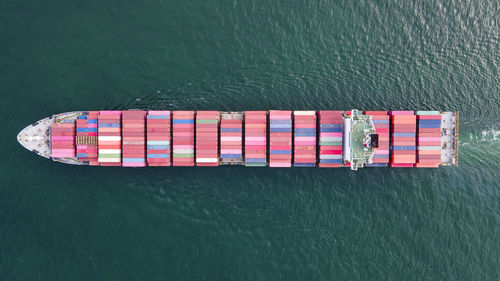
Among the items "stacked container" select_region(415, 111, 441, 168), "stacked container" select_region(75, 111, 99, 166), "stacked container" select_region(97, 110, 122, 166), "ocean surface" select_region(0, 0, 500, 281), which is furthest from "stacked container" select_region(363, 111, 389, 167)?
"stacked container" select_region(75, 111, 99, 166)

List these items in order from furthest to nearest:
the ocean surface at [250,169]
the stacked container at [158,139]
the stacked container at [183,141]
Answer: the stacked container at [183,141]
the stacked container at [158,139]
the ocean surface at [250,169]

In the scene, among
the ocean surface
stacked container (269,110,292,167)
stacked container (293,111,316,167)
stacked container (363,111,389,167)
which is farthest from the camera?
stacked container (269,110,292,167)

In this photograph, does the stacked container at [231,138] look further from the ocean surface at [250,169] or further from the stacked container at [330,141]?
the stacked container at [330,141]

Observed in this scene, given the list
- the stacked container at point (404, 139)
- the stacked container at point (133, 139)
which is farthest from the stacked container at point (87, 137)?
the stacked container at point (404, 139)

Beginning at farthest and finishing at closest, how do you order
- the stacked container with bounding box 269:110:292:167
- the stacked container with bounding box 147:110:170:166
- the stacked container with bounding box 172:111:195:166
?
the stacked container with bounding box 172:111:195:166 < the stacked container with bounding box 147:110:170:166 < the stacked container with bounding box 269:110:292:167

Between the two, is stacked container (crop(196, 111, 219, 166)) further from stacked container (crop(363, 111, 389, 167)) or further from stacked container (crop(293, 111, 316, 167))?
stacked container (crop(363, 111, 389, 167))

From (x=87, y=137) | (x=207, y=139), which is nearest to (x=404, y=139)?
(x=207, y=139)

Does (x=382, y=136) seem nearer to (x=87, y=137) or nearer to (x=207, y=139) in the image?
(x=207, y=139)
